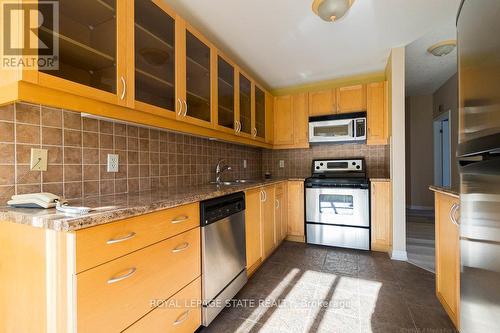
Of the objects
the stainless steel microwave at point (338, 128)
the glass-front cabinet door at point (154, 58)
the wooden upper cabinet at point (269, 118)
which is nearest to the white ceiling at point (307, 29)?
the glass-front cabinet door at point (154, 58)

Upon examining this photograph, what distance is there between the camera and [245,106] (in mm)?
2584

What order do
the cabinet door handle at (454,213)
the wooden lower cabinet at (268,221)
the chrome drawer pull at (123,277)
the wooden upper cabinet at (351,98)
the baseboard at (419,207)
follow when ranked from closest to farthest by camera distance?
the chrome drawer pull at (123,277), the cabinet door handle at (454,213), the wooden lower cabinet at (268,221), the wooden upper cabinet at (351,98), the baseboard at (419,207)

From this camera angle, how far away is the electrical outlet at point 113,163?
1.43m

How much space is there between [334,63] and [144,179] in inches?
101

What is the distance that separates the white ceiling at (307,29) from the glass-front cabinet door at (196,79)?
0.84 ft

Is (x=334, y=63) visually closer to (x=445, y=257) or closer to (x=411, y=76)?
(x=411, y=76)

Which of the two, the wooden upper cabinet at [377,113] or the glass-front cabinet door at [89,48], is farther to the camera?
the wooden upper cabinet at [377,113]

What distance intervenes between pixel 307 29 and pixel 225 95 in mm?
968

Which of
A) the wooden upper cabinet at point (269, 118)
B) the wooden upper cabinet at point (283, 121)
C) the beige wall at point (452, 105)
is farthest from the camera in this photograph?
the beige wall at point (452, 105)

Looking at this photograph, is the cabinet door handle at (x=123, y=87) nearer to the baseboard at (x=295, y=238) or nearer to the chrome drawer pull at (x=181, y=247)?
the chrome drawer pull at (x=181, y=247)

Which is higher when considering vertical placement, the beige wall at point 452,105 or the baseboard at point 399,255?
the beige wall at point 452,105

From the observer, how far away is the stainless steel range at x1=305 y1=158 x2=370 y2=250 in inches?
107

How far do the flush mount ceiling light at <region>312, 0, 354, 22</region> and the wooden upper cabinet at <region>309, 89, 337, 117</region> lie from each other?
147 centimetres

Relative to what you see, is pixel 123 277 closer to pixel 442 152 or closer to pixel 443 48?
pixel 443 48
